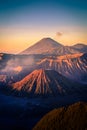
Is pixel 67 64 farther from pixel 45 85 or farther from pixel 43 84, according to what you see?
pixel 45 85

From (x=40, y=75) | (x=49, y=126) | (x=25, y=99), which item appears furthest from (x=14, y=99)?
(x=49, y=126)

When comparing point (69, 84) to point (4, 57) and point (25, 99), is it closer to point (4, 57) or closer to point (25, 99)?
point (25, 99)

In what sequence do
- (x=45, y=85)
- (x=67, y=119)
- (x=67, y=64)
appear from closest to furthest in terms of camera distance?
1. (x=67, y=119)
2. (x=45, y=85)
3. (x=67, y=64)

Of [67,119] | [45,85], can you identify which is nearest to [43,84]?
[45,85]

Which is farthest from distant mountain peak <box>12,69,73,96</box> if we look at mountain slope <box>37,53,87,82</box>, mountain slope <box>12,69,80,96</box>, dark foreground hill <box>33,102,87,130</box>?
dark foreground hill <box>33,102,87,130</box>

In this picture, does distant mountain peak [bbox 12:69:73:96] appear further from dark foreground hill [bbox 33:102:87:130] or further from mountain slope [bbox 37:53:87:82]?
dark foreground hill [bbox 33:102:87:130]

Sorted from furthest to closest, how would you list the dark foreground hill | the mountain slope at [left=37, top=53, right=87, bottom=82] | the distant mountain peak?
the mountain slope at [left=37, top=53, right=87, bottom=82], the distant mountain peak, the dark foreground hill

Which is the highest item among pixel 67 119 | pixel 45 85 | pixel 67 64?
pixel 67 64
